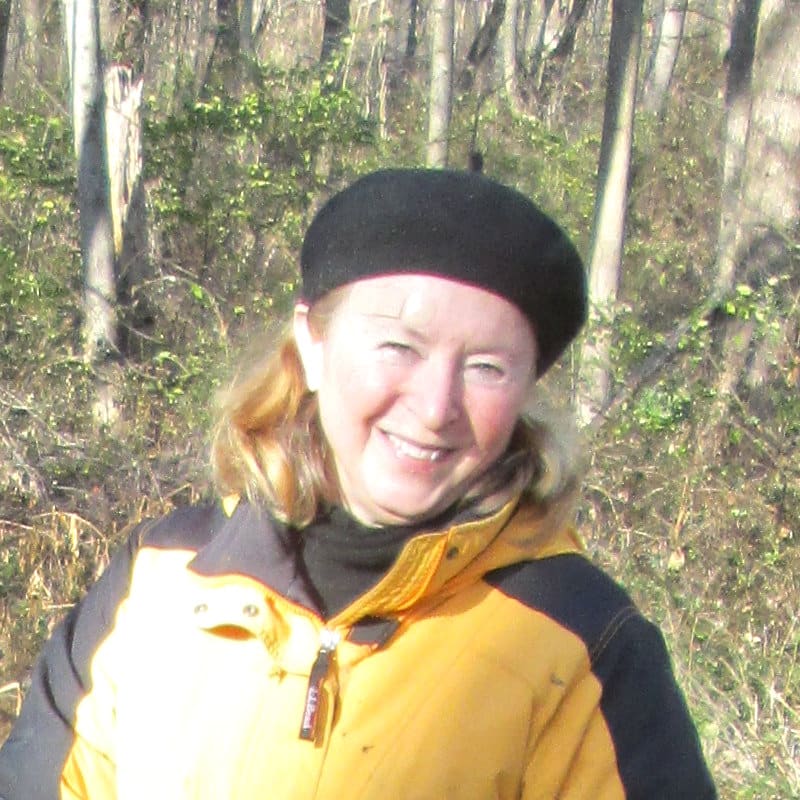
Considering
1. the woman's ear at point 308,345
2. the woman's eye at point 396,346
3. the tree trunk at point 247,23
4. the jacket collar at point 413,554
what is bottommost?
the tree trunk at point 247,23

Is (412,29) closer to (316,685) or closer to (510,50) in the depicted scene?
(510,50)

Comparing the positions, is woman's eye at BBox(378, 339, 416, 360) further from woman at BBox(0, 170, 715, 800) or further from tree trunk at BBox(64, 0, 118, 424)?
tree trunk at BBox(64, 0, 118, 424)

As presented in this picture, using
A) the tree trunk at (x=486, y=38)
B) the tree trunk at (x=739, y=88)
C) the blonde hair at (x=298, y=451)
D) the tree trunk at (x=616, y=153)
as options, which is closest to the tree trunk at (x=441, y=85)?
the tree trunk at (x=616, y=153)

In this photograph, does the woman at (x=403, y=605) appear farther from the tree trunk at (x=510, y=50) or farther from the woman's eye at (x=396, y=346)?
the tree trunk at (x=510, y=50)

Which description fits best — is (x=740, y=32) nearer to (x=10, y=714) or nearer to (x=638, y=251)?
(x=638, y=251)

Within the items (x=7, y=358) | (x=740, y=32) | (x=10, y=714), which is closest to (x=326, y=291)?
(x=10, y=714)

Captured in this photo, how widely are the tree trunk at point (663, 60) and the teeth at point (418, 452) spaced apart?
1298cm

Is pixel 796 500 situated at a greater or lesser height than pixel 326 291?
lesser

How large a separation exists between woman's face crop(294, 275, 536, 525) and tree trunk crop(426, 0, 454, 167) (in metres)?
6.90

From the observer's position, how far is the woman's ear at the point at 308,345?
185 centimetres

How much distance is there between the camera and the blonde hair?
1.77 metres

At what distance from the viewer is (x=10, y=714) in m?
4.36

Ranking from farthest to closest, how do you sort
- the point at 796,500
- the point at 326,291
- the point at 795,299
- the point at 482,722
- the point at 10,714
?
1. the point at 795,299
2. the point at 796,500
3. the point at 10,714
4. the point at 326,291
5. the point at 482,722

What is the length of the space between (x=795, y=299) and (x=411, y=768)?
464 centimetres
